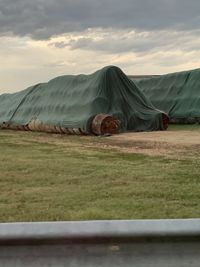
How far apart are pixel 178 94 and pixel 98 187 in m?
22.2

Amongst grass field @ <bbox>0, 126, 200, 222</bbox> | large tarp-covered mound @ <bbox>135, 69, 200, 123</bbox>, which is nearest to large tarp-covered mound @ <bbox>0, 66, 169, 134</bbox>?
large tarp-covered mound @ <bbox>135, 69, 200, 123</bbox>

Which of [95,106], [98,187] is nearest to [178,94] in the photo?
[95,106]

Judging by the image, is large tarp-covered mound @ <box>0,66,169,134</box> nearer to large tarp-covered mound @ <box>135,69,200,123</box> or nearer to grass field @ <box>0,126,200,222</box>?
large tarp-covered mound @ <box>135,69,200,123</box>

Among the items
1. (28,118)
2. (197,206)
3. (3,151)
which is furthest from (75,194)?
(28,118)

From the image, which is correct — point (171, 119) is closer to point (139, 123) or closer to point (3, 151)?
point (139, 123)

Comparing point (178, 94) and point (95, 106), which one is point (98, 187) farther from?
point (178, 94)

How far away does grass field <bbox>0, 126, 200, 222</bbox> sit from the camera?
21.4ft

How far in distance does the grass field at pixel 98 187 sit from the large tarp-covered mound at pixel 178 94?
1568cm

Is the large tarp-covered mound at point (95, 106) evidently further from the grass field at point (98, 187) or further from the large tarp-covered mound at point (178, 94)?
the grass field at point (98, 187)

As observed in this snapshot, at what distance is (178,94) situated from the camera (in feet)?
97.9

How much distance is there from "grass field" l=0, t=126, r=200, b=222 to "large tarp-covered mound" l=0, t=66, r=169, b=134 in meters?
9.15

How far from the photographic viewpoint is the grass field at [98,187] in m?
6.53

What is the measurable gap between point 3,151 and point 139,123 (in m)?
9.81

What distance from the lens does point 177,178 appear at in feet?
29.0
